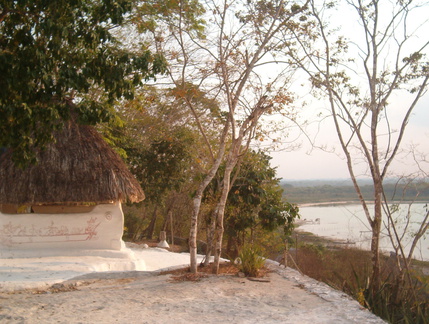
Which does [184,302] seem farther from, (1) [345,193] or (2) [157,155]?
(1) [345,193]

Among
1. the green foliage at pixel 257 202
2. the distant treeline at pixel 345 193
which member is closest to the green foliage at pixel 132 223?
the distant treeline at pixel 345 193

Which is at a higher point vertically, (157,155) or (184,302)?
(157,155)

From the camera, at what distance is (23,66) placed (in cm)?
473

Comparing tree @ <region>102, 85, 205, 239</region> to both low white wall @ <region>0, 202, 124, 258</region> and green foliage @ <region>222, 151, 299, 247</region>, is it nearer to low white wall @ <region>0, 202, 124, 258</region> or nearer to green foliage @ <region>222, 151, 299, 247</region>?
green foliage @ <region>222, 151, 299, 247</region>

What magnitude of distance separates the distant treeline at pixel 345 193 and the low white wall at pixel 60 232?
14.8ft

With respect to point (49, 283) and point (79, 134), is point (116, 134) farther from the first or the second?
point (49, 283)

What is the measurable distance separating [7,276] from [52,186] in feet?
7.16

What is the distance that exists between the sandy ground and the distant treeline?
313 centimetres

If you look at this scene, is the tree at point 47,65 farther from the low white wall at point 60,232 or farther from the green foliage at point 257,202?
the green foliage at point 257,202

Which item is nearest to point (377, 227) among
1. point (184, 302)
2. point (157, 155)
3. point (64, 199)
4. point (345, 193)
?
point (184, 302)

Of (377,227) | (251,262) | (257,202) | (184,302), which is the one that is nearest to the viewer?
(184,302)

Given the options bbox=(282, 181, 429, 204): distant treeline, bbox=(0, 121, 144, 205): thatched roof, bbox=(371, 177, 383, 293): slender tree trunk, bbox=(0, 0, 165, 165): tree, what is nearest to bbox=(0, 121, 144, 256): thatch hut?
bbox=(0, 121, 144, 205): thatched roof

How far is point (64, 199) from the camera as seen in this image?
909cm

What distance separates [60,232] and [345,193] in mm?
22007
